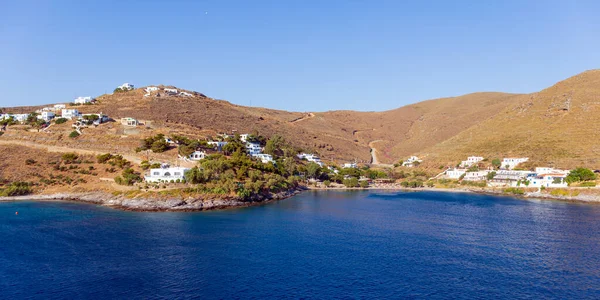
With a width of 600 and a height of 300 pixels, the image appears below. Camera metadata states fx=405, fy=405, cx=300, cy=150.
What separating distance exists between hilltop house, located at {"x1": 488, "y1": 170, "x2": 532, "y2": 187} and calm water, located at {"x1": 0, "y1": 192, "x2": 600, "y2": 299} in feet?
82.5

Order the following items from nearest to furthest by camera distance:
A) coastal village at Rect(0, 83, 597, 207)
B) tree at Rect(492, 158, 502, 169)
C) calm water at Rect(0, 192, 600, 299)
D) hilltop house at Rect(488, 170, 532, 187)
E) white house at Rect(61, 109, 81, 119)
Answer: calm water at Rect(0, 192, 600, 299) → coastal village at Rect(0, 83, 597, 207) → hilltop house at Rect(488, 170, 532, 187) → tree at Rect(492, 158, 502, 169) → white house at Rect(61, 109, 81, 119)

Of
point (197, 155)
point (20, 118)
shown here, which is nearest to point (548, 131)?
point (197, 155)

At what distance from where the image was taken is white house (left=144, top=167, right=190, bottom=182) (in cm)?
5928

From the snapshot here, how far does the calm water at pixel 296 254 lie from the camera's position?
1037 inches

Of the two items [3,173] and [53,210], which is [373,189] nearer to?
[53,210]

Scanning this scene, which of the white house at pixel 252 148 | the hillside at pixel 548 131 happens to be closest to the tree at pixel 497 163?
the hillside at pixel 548 131

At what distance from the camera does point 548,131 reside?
91875mm

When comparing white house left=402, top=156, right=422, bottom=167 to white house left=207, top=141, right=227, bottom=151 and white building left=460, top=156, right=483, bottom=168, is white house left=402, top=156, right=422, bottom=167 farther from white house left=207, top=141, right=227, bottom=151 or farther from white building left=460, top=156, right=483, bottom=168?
white house left=207, top=141, right=227, bottom=151

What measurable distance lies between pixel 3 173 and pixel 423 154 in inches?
3894

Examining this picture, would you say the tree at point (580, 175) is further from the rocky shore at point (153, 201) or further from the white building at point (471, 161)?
the rocky shore at point (153, 201)

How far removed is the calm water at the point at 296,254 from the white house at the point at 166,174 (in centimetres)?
872

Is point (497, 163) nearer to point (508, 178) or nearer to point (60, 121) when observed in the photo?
point (508, 178)

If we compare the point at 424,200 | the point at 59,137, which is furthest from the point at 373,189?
the point at 59,137

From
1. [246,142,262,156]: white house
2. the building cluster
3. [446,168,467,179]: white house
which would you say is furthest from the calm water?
[446,168,467,179]: white house
